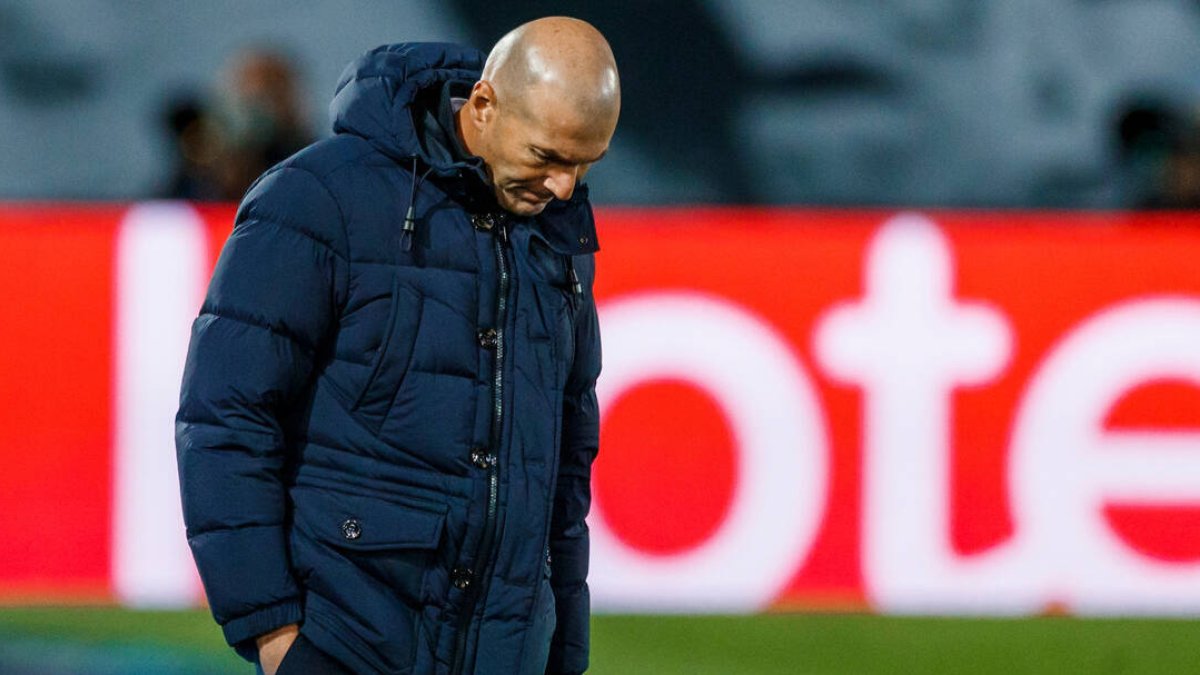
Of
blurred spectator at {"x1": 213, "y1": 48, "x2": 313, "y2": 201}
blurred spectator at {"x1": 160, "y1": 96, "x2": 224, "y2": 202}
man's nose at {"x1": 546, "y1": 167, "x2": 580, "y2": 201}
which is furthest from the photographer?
blurred spectator at {"x1": 160, "y1": 96, "x2": 224, "y2": 202}

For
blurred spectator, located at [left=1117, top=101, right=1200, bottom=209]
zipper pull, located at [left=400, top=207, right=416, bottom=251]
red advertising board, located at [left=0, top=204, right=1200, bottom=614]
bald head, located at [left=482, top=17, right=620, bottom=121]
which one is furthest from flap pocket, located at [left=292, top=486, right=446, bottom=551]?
blurred spectator, located at [left=1117, top=101, right=1200, bottom=209]

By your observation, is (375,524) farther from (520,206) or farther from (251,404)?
(520,206)

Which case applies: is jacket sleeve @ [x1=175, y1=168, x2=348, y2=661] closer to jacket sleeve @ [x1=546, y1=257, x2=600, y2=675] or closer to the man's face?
the man's face

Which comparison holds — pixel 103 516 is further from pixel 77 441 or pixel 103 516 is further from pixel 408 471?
pixel 408 471

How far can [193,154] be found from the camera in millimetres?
7586

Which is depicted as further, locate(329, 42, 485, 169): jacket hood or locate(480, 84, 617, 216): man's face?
locate(329, 42, 485, 169): jacket hood

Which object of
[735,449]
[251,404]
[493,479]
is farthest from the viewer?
[735,449]

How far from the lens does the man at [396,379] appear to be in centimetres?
257

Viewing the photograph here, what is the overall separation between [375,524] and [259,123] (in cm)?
483

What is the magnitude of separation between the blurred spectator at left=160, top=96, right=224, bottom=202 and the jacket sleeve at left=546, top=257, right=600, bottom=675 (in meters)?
4.42

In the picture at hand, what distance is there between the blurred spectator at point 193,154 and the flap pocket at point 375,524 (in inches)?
185

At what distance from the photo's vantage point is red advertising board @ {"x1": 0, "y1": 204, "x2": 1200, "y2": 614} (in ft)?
18.8

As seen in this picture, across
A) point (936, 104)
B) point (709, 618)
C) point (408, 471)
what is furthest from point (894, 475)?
point (936, 104)

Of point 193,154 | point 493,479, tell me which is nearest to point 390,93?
point 493,479
